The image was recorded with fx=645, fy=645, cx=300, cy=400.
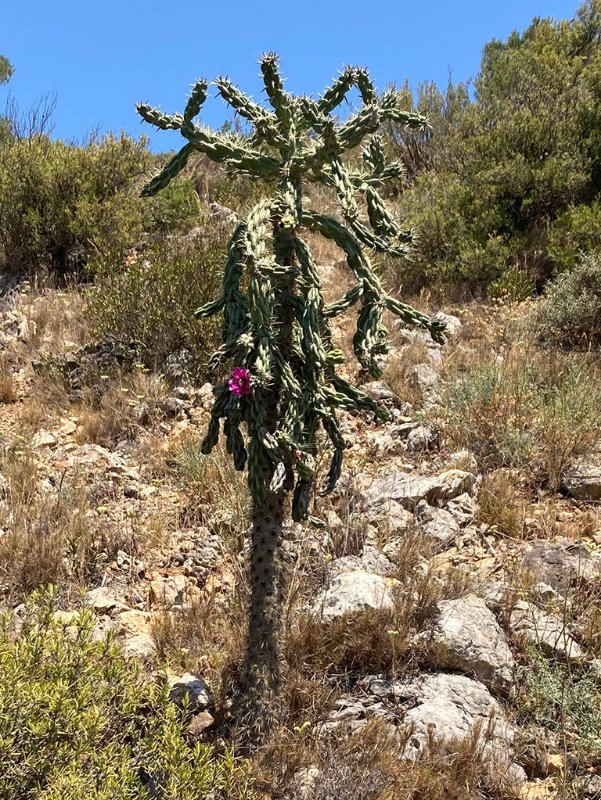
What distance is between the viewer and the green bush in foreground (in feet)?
6.53

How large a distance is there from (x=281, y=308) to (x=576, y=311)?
4.31 meters

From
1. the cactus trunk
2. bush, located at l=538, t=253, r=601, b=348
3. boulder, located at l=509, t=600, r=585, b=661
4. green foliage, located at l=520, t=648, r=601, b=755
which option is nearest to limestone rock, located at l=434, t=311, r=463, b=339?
bush, located at l=538, t=253, r=601, b=348

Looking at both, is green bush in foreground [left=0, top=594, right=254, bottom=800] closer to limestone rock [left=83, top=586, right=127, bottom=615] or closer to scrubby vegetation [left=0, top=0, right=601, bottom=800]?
scrubby vegetation [left=0, top=0, right=601, bottom=800]

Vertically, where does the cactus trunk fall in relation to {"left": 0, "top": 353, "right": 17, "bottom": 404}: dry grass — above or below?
below

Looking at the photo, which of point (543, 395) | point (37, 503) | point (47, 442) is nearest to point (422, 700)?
point (37, 503)

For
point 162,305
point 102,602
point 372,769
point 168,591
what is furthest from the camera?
point 162,305

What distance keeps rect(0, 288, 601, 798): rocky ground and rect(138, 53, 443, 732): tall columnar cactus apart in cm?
56

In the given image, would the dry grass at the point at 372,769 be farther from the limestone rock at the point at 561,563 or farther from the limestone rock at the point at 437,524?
the limestone rock at the point at 437,524

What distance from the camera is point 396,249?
8.84ft

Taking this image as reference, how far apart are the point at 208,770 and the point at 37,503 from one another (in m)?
2.24

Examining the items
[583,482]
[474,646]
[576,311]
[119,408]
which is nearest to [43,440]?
[119,408]

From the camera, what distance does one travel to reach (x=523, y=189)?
7.67 m

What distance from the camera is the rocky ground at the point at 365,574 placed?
106 inches

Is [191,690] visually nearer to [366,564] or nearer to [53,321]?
[366,564]
